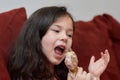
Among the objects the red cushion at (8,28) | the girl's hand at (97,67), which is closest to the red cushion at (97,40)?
the girl's hand at (97,67)

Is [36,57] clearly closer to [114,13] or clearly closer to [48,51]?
[48,51]

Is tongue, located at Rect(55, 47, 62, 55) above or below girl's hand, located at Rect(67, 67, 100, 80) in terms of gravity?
above

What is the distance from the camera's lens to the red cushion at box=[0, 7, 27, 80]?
1.20 m

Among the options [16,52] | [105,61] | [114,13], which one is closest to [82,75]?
[105,61]

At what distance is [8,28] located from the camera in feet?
4.09

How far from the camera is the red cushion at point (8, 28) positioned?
120cm

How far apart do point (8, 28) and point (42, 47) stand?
18cm

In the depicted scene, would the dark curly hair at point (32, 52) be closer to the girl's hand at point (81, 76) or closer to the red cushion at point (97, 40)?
Result: the girl's hand at point (81, 76)

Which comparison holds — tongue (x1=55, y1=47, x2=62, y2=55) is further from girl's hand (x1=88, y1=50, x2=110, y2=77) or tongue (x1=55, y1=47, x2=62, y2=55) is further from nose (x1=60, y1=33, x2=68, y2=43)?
girl's hand (x1=88, y1=50, x2=110, y2=77)

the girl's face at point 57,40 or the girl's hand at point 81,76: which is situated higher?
the girl's face at point 57,40

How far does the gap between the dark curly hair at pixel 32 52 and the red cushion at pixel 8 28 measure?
0.03 metres

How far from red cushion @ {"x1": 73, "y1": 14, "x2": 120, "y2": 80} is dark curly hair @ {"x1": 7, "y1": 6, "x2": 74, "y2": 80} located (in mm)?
247

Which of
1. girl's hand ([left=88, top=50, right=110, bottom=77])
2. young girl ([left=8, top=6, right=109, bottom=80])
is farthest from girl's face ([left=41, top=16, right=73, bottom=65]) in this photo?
girl's hand ([left=88, top=50, right=110, bottom=77])

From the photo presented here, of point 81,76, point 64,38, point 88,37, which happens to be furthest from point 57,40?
point 88,37
